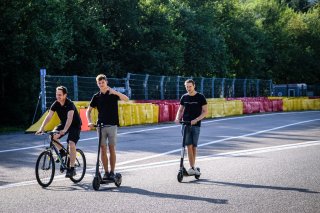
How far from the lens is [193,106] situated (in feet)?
30.7

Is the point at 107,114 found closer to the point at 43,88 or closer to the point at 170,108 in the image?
the point at 43,88

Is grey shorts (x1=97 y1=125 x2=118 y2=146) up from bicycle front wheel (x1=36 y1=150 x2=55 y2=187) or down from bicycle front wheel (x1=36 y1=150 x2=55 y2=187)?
up

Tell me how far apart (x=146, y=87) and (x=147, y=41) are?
1465 centimetres

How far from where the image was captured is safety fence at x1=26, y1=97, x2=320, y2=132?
21578 mm

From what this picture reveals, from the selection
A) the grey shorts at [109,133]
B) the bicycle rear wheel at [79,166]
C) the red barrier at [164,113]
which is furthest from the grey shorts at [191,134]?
the red barrier at [164,113]

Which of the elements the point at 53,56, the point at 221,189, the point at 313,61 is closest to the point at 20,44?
the point at 53,56

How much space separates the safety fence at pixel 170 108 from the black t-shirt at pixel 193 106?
35.7 feet

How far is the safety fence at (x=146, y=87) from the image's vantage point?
24.0 metres

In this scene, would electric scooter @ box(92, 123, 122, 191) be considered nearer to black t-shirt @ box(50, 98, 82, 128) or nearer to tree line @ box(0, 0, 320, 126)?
black t-shirt @ box(50, 98, 82, 128)

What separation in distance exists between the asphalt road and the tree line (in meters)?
10.5

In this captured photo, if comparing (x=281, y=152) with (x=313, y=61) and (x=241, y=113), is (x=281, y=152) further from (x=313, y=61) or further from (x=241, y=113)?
(x=313, y=61)

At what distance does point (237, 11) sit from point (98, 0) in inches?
1164

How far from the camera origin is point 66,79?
24.5 metres

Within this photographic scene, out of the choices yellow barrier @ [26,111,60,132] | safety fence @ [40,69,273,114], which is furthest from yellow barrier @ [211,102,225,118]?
yellow barrier @ [26,111,60,132]
